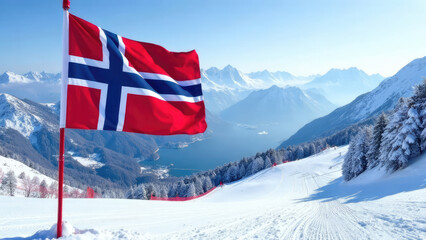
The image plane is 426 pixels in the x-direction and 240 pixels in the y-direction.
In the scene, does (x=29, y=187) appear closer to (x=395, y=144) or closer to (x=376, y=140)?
(x=395, y=144)

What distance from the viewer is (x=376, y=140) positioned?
30.6 meters

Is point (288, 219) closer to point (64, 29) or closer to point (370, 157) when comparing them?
point (64, 29)

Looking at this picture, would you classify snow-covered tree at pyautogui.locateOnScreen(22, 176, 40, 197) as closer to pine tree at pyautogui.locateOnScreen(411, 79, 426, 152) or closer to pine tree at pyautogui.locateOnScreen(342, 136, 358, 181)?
pine tree at pyautogui.locateOnScreen(342, 136, 358, 181)

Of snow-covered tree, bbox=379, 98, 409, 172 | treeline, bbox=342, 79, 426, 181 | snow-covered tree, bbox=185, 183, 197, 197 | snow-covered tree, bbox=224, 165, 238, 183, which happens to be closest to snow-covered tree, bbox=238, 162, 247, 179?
snow-covered tree, bbox=224, 165, 238, 183

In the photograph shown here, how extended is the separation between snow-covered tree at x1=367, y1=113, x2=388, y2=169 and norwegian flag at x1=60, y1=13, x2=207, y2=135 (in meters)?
32.5

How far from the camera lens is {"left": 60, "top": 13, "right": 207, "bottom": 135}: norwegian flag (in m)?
5.19

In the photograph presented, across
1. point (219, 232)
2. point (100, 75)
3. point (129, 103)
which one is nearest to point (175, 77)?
point (129, 103)

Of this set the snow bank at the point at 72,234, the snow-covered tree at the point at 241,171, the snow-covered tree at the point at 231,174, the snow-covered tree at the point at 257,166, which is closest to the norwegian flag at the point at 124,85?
the snow bank at the point at 72,234

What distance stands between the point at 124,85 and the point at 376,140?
35.1 meters

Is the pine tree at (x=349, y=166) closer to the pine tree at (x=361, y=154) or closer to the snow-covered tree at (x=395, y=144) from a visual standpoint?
the pine tree at (x=361, y=154)

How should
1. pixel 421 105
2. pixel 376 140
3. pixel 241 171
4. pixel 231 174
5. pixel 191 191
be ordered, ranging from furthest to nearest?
pixel 231 174 → pixel 241 171 → pixel 191 191 → pixel 376 140 → pixel 421 105

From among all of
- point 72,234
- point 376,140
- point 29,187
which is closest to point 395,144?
point 376,140

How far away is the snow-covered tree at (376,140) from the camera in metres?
30.0

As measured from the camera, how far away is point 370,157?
32.0 meters
